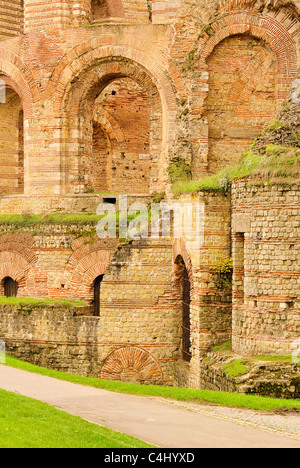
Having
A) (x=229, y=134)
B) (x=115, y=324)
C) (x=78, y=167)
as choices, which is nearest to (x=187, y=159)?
(x=229, y=134)

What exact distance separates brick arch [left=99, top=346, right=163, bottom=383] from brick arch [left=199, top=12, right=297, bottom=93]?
Result: 707 cm

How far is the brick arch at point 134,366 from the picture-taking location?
18172 mm

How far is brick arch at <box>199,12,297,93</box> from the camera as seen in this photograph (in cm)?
2003

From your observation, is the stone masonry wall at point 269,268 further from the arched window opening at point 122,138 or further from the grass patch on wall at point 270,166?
the arched window opening at point 122,138

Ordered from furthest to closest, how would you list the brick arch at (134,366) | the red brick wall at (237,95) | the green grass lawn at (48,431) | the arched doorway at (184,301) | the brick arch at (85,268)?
the red brick wall at (237,95) → the brick arch at (85,268) → the brick arch at (134,366) → the arched doorway at (184,301) → the green grass lawn at (48,431)

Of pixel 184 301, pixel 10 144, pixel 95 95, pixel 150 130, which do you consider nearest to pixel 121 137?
pixel 10 144

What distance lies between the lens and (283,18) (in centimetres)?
2030

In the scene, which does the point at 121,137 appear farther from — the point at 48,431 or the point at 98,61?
the point at 48,431

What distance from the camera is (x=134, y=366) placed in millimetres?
18266

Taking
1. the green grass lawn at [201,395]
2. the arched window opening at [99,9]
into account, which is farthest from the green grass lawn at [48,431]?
the arched window opening at [99,9]

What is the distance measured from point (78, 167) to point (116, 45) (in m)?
3.16
